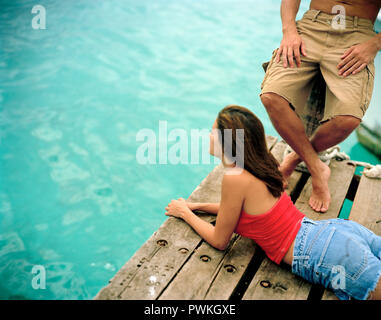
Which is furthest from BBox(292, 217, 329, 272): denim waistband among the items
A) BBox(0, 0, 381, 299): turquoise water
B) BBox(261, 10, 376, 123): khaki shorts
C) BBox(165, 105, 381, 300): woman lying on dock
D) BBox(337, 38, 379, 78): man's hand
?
BBox(0, 0, 381, 299): turquoise water

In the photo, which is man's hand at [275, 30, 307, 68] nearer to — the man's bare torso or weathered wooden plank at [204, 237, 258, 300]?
the man's bare torso

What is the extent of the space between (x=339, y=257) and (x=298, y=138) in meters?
0.79

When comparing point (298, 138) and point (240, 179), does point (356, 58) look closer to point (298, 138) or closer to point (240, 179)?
point (298, 138)

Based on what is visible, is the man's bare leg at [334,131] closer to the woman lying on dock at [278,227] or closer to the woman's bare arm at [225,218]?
the woman lying on dock at [278,227]

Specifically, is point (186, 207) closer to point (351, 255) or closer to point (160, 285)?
point (160, 285)

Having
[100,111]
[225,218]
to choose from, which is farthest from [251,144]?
[100,111]

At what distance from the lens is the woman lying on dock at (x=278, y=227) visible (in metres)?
1.41

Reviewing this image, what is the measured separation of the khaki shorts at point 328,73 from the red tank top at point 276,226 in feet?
2.25

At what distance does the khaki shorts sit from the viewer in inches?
73.7

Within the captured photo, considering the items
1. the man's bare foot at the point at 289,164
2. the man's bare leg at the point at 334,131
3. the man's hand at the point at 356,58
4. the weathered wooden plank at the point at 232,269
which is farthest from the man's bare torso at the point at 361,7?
the weathered wooden plank at the point at 232,269

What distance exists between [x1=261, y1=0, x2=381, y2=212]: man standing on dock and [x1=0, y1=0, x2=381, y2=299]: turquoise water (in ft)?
5.95

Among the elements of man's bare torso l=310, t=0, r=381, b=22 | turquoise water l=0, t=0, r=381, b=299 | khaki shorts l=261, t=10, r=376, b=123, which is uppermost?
man's bare torso l=310, t=0, r=381, b=22

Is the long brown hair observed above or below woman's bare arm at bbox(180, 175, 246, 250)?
above

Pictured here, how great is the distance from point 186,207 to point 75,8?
5613 millimetres
